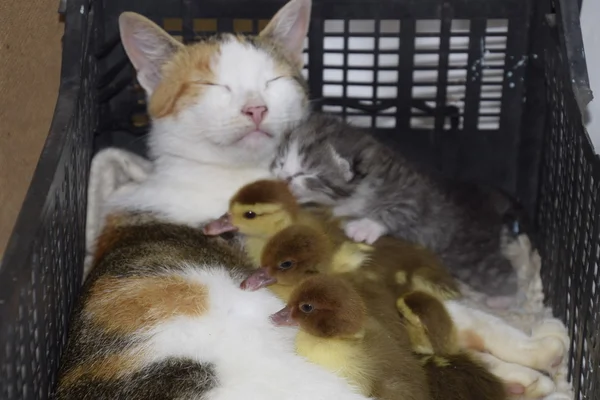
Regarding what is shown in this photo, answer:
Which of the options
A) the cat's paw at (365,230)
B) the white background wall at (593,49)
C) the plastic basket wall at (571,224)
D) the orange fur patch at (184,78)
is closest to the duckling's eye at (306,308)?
the cat's paw at (365,230)

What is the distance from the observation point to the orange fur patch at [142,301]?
138 cm

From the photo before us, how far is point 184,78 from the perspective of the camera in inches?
69.9

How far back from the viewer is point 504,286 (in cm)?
191

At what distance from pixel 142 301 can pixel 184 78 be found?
0.59 m

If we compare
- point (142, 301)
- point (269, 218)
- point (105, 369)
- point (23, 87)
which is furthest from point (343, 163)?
point (23, 87)

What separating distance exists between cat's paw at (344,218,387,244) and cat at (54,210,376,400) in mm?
291

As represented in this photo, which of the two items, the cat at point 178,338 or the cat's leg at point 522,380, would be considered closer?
the cat at point 178,338

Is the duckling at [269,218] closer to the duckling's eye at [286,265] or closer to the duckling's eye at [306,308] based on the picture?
the duckling's eye at [286,265]

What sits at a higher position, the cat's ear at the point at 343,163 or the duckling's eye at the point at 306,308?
the cat's ear at the point at 343,163

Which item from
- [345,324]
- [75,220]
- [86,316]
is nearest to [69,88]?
[75,220]

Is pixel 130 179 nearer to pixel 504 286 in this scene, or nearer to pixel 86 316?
pixel 86 316

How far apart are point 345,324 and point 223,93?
0.66 m

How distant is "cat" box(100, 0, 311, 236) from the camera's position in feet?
5.69

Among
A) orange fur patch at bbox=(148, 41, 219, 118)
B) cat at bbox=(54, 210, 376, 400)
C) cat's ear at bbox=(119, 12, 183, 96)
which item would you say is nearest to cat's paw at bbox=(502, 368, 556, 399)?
cat at bbox=(54, 210, 376, 400)
